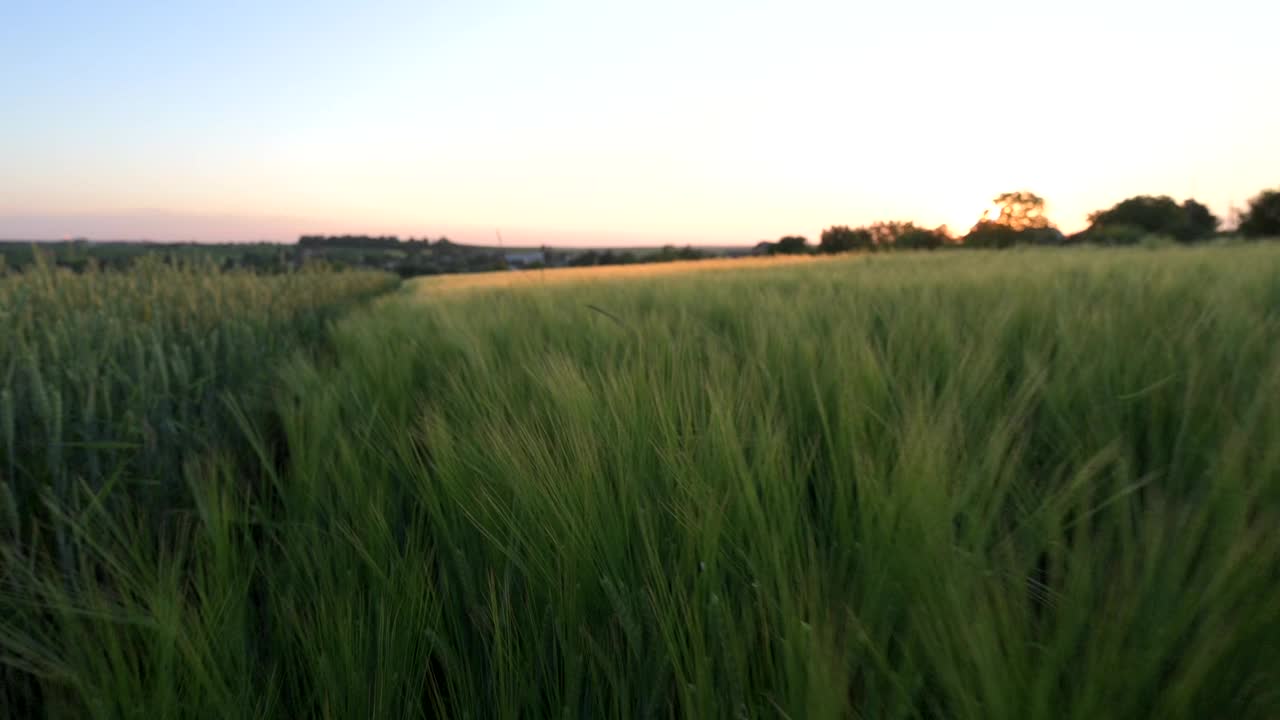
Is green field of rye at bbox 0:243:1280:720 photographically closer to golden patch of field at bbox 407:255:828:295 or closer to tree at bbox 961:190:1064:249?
golden patch of field at bbox 407:255:828:295

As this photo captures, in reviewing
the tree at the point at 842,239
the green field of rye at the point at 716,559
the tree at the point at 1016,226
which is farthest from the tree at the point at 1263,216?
the green field of rye at the point at 716,559

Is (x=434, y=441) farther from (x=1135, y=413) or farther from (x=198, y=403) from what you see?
(x=198, y=403)

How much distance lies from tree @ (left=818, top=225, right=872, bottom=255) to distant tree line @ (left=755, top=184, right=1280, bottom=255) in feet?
10.0

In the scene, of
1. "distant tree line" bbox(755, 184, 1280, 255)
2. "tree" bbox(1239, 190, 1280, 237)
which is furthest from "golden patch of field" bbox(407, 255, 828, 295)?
"tree" bbox(1239, 190, 1280, 237)

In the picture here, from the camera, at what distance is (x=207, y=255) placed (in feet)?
12.7

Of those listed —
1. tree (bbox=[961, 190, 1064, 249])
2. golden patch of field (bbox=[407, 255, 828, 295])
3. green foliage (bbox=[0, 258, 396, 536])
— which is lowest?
golden patch of field (bbox=[407, 255, 828, 295])

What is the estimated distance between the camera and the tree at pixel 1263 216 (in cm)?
1470

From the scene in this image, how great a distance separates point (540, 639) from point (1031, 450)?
0.69 metres

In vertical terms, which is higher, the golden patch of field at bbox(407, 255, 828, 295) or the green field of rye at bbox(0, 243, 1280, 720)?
the green field of rye at bbox(0, 243, 1280, 720)

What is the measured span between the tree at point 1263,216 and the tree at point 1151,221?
0.65 meters

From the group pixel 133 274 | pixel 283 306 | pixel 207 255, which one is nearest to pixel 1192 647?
pixel 283 306

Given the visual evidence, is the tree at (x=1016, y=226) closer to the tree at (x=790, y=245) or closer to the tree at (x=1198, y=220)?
the tree at (x=1198, y=220)

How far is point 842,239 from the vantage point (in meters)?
24.7

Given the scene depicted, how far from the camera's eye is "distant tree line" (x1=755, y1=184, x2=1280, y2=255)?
48.4ft
